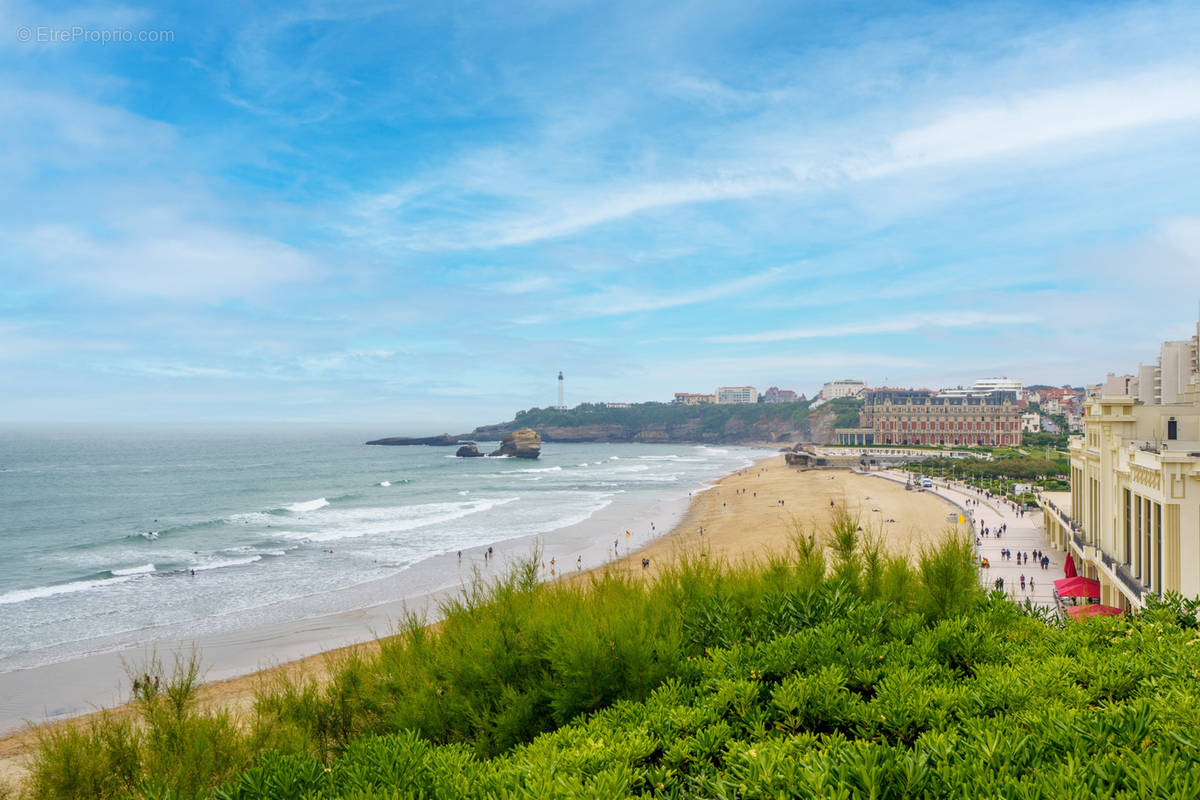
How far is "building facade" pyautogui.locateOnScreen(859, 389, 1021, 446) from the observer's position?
112 metres

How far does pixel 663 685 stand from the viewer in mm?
5910

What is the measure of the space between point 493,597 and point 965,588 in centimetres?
560

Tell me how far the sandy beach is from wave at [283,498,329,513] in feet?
84.8

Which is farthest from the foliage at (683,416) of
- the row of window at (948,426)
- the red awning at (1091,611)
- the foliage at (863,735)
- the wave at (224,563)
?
the foliage at (863,735)

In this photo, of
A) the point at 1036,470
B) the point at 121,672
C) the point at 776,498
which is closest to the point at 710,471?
the point at 776,498

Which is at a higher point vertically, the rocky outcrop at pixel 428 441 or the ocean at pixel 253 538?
the rocky outcrop at pixel 428 441

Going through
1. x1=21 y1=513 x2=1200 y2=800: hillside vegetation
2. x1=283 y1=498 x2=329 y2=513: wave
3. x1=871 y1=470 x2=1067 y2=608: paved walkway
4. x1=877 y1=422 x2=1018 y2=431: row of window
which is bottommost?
x1=283 y1=498 x2=329 y2=513: wave

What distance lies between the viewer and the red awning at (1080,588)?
814 inches

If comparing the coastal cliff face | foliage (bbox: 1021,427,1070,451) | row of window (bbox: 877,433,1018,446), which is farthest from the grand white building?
the coastal cliff face

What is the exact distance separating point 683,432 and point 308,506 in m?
138

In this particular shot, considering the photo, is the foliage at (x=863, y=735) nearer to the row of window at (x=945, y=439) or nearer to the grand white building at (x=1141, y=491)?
the grand white building at (x=1141, y=491)

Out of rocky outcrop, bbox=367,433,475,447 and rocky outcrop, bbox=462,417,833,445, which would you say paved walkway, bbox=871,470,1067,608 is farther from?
rocky outcrop, bbox=462,417,833,445

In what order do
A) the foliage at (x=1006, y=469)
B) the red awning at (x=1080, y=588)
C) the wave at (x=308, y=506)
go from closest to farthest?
the red awning at (x=1080, y=588) → the wave at (x=308, y=506) → the foliage at (x=1006, y=469)

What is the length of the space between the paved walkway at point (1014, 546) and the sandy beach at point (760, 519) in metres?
2.08
